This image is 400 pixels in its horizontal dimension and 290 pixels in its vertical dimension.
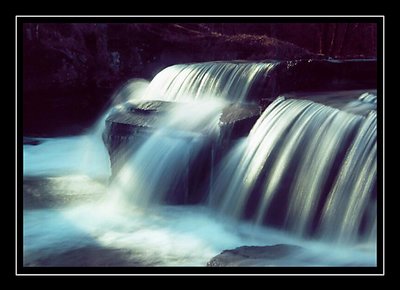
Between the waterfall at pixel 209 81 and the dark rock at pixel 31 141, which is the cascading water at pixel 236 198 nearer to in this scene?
the waterfall at pixel 209 81

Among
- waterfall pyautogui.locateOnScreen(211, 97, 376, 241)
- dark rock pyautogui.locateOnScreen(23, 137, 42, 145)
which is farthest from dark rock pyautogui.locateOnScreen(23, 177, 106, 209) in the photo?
dark rock pyautogui.locateOnScreen(23, 137, 42, 145)

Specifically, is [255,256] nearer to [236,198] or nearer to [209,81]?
[236,198]

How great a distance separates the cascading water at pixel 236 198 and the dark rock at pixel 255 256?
11cm

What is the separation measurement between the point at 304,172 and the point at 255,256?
123cm

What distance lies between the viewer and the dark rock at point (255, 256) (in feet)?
12.5

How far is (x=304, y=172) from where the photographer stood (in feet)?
15.8

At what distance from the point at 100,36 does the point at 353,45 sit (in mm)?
14058

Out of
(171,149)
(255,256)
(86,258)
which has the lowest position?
(86,258)

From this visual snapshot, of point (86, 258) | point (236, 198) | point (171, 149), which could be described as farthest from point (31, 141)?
point (236, 198)

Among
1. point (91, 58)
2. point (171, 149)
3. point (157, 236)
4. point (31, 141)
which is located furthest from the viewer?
point (91, 58)

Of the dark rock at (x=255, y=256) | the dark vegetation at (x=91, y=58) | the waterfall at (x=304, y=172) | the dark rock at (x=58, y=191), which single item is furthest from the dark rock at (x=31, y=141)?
the dark rock at (x=255, y=256)

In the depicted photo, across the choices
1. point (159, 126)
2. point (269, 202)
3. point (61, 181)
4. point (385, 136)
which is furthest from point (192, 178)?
point (385, 136)

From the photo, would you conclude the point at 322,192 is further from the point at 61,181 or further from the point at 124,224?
the point at 61,181

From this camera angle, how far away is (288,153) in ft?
16.6
